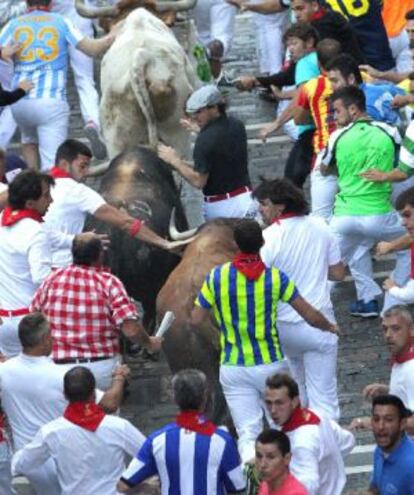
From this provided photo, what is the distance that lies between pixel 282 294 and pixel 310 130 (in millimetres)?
4407

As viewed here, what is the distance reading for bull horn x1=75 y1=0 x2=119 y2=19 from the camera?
786 inches

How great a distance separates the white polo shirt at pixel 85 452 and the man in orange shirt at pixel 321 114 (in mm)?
5070

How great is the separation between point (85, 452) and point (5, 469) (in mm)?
1016

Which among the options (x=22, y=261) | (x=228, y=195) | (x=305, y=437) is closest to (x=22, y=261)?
(x=22, y=261)

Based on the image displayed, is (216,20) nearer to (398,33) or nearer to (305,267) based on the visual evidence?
(398,33)

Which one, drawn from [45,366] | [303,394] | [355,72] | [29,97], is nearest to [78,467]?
[45,366]

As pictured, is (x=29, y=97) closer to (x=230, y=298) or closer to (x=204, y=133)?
(x=204, y=133)

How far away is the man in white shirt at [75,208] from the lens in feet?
51.9

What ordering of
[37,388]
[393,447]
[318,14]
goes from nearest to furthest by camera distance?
[393,447] < [37,388] < [318,14]

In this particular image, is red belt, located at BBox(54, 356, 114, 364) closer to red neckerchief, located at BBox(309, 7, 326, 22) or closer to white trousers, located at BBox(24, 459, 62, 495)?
white trousers, located at BBox(24, 459, 62, 495)

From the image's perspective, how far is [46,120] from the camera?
64.2 ft

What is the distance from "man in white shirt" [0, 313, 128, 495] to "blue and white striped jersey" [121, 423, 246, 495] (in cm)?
100

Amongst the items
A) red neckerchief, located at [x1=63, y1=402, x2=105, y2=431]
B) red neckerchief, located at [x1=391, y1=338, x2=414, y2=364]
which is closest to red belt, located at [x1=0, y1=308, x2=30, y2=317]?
red neckerchief, located at [x1=63, y1=402, x2=105, y2=431]

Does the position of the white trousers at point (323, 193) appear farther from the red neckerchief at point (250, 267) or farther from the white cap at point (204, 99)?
the red neckerchief at point (250, 267)
